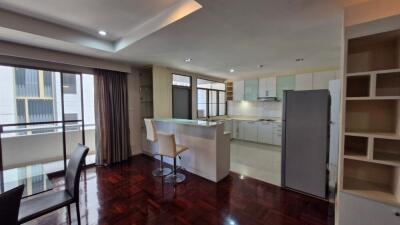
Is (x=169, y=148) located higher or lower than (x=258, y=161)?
higher

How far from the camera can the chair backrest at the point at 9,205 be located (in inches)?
40.4

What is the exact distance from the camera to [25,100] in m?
3.27

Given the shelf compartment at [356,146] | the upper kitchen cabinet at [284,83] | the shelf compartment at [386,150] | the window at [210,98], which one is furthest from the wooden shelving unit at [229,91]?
the shelf compartment at [386,150]

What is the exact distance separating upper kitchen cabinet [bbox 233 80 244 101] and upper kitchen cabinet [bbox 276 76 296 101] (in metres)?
1.31

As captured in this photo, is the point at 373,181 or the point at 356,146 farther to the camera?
the point at 356,146

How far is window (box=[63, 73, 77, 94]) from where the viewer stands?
12.0 ft

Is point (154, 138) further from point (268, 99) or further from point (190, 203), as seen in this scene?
point (268, 99)

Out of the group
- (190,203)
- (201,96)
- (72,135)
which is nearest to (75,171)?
(190,203)

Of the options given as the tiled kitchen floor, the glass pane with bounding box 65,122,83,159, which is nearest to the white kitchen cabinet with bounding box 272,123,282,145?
the tiled kitchen floor

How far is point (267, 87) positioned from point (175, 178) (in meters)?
4.44

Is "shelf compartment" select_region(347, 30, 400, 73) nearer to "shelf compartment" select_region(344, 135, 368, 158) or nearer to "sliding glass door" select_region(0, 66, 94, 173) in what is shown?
"shelf compartment" select_region(344, 135, 368, 158)

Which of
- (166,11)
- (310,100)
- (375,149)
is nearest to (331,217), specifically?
(375,149)

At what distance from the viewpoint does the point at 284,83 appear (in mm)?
5602

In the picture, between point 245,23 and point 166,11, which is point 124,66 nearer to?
point 166,11
